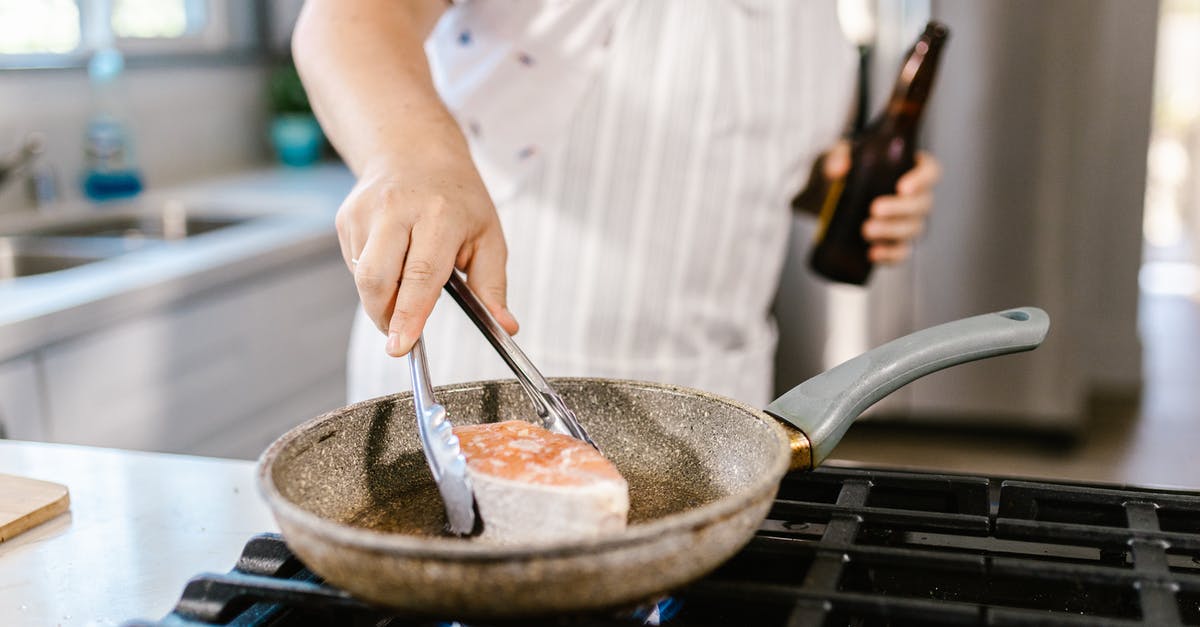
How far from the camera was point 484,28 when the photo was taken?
3.66 feet

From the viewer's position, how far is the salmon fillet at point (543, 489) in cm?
48

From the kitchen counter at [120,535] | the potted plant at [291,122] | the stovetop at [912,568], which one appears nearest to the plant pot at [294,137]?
the potted plant at [291,122]

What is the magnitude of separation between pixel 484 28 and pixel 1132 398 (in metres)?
2.78

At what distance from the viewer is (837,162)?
1296 millimetres

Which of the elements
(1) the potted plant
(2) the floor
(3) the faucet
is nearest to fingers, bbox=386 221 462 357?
(3) the faucet

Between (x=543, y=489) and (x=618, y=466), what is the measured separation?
16 centimetres

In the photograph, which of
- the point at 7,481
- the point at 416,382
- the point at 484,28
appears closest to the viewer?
the point at 416,382

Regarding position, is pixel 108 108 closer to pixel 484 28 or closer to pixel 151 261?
pixel 151 261

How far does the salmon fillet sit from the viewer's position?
0.48 metres

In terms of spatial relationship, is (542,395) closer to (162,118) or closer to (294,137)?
(162,118)

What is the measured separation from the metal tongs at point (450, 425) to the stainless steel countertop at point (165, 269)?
3.22 feet

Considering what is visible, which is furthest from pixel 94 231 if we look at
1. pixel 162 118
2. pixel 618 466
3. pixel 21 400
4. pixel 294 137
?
pixel 618 466

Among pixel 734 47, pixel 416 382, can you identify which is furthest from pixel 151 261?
pixel 416 382

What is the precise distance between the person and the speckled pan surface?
52 centimetres
